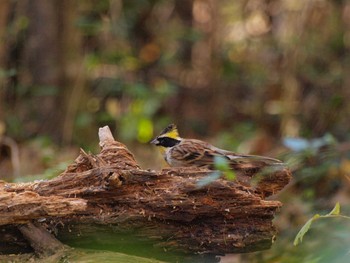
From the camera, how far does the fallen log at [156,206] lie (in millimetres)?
3643

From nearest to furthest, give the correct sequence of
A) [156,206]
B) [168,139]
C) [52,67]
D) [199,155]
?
[156,206], [199,155], [168,139], [52,67]

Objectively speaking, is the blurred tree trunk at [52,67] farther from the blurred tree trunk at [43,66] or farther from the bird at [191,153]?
the bird at [191,153]

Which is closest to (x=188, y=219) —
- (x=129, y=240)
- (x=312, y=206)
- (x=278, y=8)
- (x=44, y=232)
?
(x=129, y=240)

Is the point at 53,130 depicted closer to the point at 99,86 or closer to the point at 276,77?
the point at 99,86

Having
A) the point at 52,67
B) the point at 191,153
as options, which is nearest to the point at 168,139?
the point at 191,153

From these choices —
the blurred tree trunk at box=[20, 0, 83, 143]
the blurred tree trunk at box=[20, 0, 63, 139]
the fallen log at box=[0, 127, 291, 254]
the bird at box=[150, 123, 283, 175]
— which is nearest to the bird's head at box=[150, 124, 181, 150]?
the bird at box=[150, 123, 283, 175]

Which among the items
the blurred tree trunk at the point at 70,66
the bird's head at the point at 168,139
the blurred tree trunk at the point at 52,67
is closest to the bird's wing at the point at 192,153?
the bird's head at the point at 168,139

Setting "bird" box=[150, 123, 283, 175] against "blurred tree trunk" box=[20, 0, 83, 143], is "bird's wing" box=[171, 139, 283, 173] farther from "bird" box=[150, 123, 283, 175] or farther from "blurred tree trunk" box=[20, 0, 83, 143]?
"blurred tree trunk" box=[20, 0, 83, 143]

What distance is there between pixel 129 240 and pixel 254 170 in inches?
34.1

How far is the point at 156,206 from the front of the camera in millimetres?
3736

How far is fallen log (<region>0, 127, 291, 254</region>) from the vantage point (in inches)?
143

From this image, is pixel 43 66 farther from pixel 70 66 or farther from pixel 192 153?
pixel 192 153

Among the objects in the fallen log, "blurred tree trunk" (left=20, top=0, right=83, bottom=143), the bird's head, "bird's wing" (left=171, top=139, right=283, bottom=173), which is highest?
"blurred tree trunk" (left=20, top=0, right=83, bottom=143)

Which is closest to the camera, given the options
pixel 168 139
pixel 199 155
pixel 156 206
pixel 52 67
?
pixel 156 206
